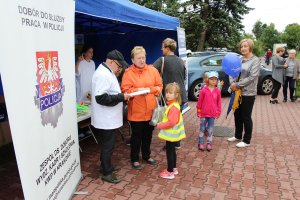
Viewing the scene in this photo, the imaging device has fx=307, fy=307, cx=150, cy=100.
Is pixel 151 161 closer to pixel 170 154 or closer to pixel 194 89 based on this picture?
pixel 170 154

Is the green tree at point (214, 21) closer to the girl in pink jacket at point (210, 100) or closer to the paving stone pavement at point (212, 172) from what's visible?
the paving stone pavement at point (212, 172)

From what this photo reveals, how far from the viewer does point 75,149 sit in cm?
369

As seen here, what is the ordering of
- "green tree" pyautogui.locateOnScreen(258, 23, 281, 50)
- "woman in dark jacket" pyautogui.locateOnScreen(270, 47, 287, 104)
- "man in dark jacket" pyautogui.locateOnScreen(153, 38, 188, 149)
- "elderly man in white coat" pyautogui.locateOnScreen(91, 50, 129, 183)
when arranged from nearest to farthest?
Result: 1. "elderly man in white coat" pyautogui.locateOnScreen(91, 50, 129, 183)
2. "man in dark jacket" pyautogui.locateOnScreen(153, 38, 188, 149)
3. "woman in dark jacket" pyautogui.locateOnScreen(270, 47, 287, 104)
4. "green tree" pyautogui.locateOnScreen(258, 23, 281, 50)

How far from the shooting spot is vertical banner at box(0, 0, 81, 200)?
2.22 meters

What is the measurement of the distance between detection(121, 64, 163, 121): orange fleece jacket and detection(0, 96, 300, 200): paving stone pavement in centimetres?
88

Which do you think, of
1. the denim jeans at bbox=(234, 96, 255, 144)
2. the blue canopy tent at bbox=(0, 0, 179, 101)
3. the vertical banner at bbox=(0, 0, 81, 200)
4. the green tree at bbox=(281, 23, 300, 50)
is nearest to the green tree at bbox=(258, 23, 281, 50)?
the green tree at bbox=(281, 23, 300, 50)

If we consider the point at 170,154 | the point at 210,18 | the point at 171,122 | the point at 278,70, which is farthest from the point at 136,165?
the point at 210,18

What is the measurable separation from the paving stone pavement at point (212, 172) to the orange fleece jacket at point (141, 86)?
88cm

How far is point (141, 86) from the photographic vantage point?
13.0 ft

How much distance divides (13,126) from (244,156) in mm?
3831

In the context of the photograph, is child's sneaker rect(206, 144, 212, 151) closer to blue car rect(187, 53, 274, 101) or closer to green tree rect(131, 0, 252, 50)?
blue car rect(187, 53, 274, 101)

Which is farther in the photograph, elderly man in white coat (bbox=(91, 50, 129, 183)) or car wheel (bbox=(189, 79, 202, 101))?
car wheel (bbox=(189, 79, 202, 101))

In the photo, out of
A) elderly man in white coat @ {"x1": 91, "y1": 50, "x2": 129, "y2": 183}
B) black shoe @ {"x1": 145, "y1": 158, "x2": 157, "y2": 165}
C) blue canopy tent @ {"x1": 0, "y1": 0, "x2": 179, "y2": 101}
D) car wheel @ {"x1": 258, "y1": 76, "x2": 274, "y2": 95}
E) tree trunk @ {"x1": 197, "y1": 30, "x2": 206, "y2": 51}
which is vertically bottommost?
black shoe @ {"x1": 145, "y1": 158, "x2": 157, "y2": 165}

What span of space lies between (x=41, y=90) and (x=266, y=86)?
9.99 metres
